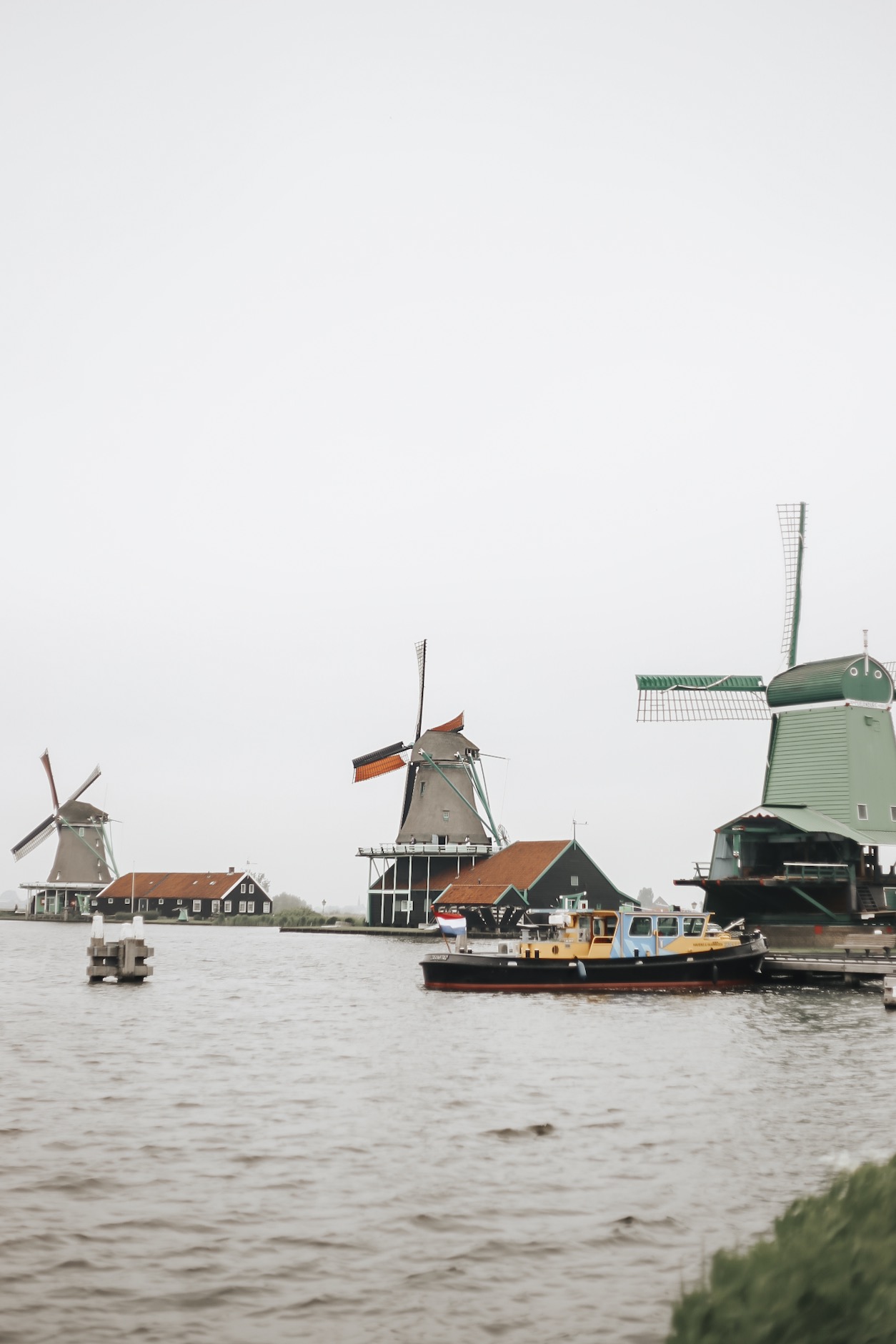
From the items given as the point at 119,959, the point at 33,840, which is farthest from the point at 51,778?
the point at 119,959

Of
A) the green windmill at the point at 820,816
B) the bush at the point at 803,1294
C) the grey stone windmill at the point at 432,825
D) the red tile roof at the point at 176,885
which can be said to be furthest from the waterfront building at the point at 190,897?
the bush at the point at 803,1294

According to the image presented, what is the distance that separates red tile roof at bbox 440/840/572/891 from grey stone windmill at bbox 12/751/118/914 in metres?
46.8

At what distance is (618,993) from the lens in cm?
3494

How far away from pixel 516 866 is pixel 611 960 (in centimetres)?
3614

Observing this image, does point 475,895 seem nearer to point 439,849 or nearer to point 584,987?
point 439,849

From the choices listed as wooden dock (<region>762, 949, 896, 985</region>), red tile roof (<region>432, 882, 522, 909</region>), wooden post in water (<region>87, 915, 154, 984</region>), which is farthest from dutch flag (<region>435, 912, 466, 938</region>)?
red tile roof (<region>432, 882, 522, 909</region>)

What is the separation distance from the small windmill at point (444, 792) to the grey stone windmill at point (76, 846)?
135 feet

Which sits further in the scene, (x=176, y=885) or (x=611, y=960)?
(x=176, y=885)

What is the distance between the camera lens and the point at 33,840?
108188 millimetres

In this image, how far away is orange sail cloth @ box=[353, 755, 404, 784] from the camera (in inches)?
3100

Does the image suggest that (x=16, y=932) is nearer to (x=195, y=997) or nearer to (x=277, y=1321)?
(x=195, y=997)

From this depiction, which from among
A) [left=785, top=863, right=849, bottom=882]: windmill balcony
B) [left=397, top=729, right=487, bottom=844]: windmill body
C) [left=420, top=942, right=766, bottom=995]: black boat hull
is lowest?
[left=420, top=942, right=766, bottom=995]: black boat hull

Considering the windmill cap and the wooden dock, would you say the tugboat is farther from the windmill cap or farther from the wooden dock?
the windmill cap

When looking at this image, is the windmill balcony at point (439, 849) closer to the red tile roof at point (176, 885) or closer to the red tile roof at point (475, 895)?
the red tile roof at point (475, 895)
